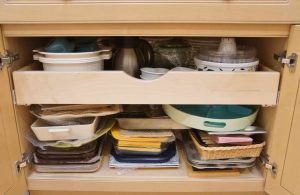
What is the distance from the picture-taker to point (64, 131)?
68cm

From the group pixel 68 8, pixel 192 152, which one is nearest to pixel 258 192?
pixel 192 152

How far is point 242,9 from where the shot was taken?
1.92ft

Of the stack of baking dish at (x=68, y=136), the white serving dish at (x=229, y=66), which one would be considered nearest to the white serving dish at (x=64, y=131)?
the stack of baking dish at (x=68, y=136)

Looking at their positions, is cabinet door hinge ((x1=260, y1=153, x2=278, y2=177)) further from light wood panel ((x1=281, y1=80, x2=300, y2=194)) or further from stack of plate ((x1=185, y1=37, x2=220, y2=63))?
stack of plate ((x1=185, y1=37, x2=220, y2=63))

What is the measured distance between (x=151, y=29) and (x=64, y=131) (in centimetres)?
36

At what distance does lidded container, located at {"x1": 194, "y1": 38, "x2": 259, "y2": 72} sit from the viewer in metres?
0.67

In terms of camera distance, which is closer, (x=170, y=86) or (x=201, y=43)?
(x=170, y=86)

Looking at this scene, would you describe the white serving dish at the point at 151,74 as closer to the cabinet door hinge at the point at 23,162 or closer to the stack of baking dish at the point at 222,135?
the stack of baking dish at the point at 222,135

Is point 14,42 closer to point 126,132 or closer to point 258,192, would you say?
point 126,132

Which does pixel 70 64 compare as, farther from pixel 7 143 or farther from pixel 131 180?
pixel 131 180

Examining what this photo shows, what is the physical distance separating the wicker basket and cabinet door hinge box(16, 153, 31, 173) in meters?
0.50

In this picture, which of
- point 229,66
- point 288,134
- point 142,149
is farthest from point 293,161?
point 142,149

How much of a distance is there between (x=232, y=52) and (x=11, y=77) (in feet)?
1.97

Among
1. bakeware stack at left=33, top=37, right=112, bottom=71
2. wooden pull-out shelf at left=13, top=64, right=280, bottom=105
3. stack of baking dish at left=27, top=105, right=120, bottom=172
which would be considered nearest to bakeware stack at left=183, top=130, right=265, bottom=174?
wooden pull-out shelf at left=13, top=64, right=280, bottom=105
